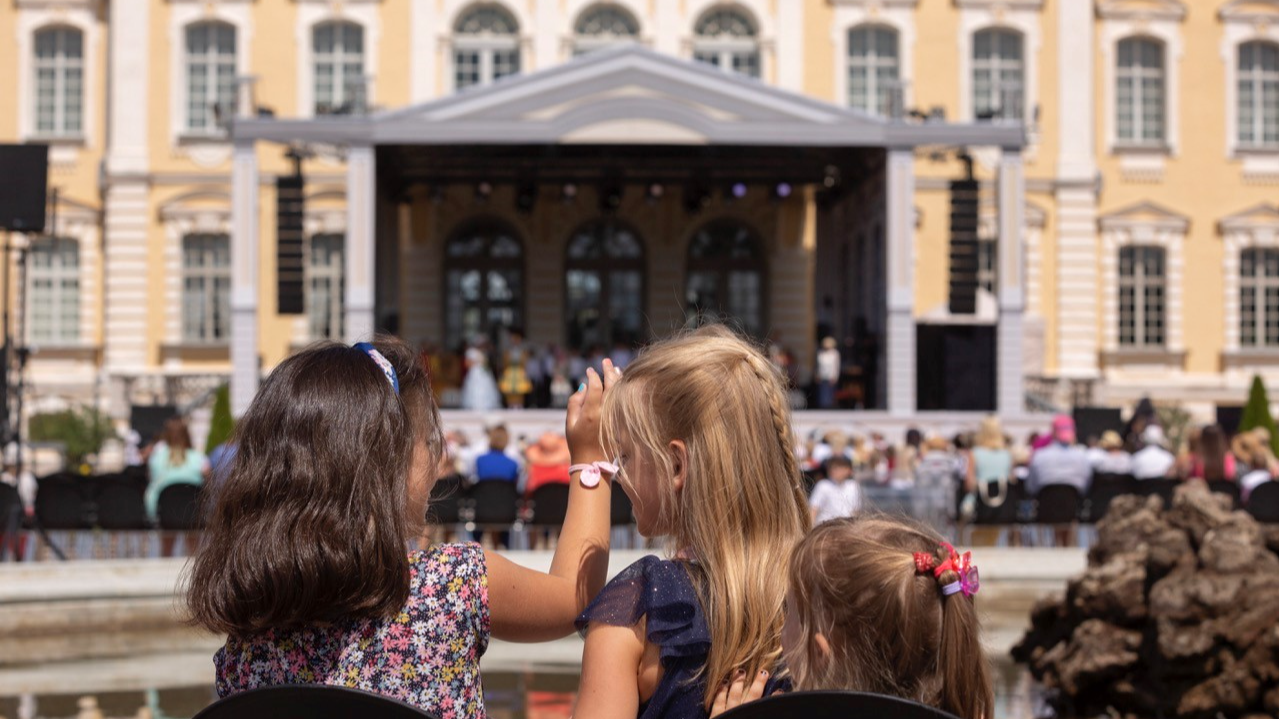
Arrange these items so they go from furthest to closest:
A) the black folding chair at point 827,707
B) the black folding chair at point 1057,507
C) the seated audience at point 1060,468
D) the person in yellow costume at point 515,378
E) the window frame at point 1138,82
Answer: the window frame at point 1138,82, the person in yellow costume at point 515,378, the seated audience at point 1060,468, the black folding chair at point 1057,507, the black folding chair at point 827,707

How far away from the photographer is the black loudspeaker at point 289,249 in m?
19.6

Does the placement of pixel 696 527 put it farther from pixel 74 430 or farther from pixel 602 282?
pixel 602 282

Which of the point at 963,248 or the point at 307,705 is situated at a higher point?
the point at 963,248

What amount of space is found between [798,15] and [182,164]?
10956 millimetres

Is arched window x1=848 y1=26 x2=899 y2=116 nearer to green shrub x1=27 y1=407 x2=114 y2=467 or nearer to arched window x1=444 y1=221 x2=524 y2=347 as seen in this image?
arched window x1=444 y1=221 x2=524 y2=347

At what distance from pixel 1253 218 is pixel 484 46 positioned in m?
13.9

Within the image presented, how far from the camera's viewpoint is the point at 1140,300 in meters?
28.9

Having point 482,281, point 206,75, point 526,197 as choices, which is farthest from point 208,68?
point 526,197

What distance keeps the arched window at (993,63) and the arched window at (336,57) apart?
10770 mm

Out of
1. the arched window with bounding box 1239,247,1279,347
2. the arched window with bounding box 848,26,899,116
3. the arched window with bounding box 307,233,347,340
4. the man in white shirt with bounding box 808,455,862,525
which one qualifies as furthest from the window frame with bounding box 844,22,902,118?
the man in white shirt with bounding box 808,455,862,525

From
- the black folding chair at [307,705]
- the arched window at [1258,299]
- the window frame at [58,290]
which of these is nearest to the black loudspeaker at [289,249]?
the window frame at [58,290]

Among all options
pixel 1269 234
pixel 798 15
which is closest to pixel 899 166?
pixel 798 15

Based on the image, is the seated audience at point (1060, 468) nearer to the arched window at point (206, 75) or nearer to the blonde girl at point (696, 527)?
the blonde girl at point (696, 527)

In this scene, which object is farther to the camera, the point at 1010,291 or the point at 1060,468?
the point at 1010,291
